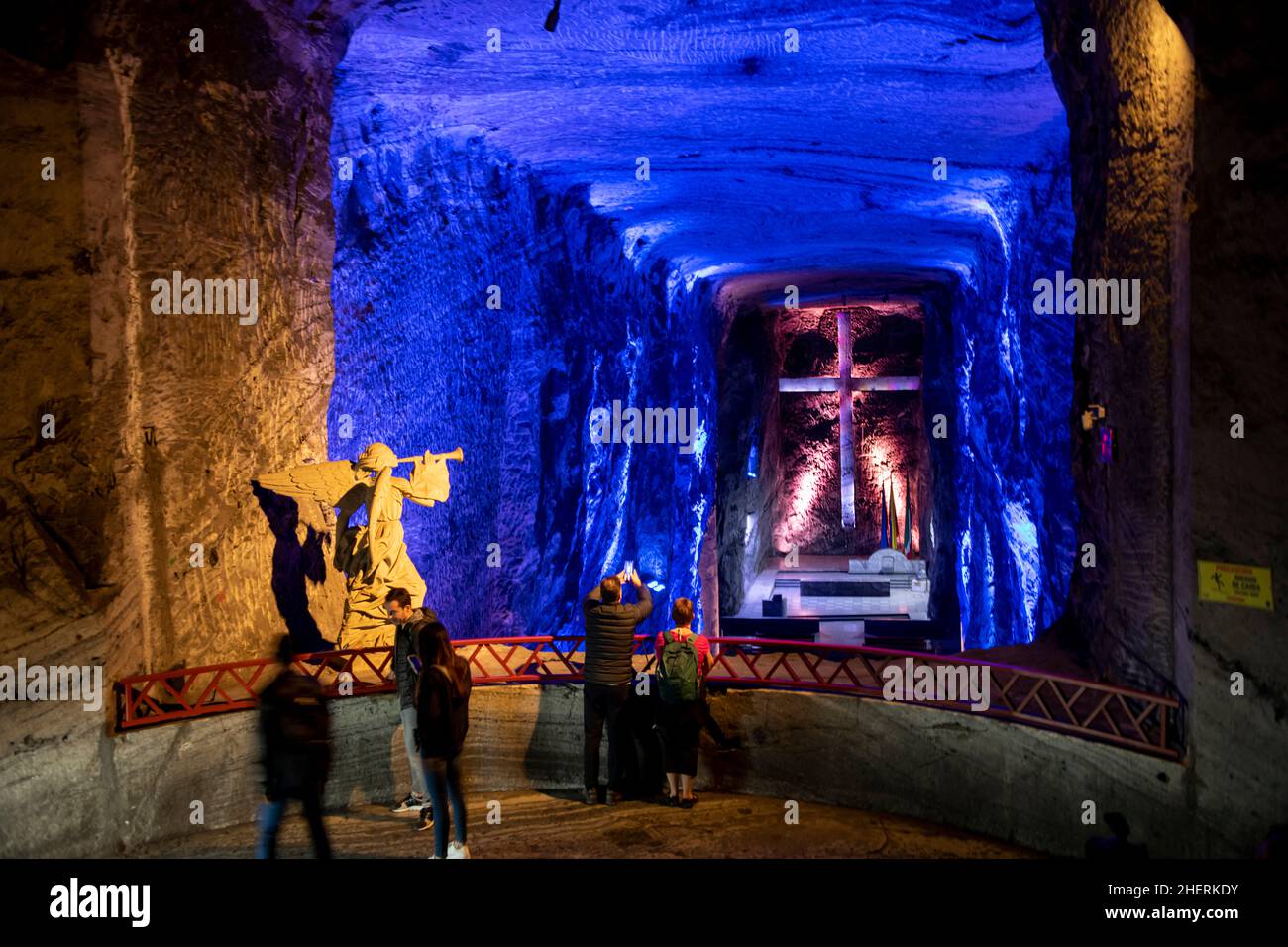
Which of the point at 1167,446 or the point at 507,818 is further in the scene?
the point at 507,818

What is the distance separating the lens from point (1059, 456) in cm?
1109

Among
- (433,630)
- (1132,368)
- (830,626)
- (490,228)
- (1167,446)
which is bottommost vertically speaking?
(830,626)

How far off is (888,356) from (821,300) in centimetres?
381

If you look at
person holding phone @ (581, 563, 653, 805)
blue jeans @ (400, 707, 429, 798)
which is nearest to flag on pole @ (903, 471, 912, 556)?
person holding phone @ (581, 563, 653, 805)

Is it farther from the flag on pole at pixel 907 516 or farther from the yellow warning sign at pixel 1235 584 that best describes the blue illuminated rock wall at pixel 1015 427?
the flag on pole at pixel 907 516

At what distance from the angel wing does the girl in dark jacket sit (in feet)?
10.8

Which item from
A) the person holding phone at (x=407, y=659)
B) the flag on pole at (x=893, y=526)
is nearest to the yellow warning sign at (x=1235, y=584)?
the person holding phone at (x=407, y=659)

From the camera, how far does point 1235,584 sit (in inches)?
217

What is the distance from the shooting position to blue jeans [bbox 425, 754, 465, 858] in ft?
17.5

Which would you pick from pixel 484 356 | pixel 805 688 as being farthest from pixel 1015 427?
pixel 805 688

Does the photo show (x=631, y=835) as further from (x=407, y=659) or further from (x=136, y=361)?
(x=136, y=361)

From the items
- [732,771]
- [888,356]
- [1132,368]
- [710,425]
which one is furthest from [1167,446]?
[888,356]

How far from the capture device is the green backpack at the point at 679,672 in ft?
21.6
